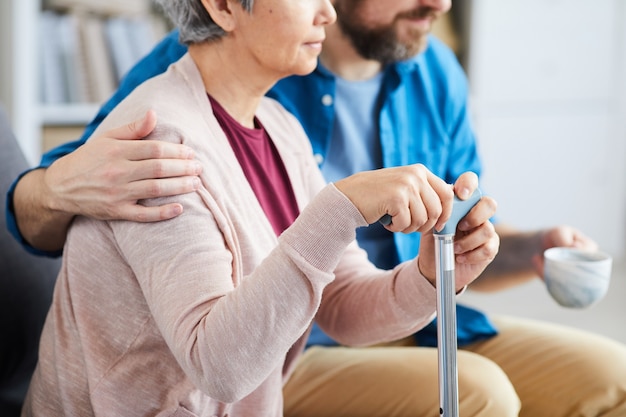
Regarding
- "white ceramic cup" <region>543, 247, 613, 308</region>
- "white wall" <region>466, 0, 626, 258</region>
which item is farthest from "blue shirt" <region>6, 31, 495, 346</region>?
"white wall" <region>466, 0, 626, 258</region>

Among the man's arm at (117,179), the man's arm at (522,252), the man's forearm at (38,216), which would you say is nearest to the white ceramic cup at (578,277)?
the man's arm at (522,252)

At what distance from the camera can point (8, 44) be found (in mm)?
2570

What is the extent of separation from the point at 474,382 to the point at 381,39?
66 centimetres

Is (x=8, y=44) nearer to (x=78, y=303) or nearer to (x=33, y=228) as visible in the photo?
(x=33, y=228)

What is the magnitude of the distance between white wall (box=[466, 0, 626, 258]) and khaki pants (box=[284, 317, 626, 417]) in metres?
1.79

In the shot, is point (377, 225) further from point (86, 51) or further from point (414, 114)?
point (86, 51)

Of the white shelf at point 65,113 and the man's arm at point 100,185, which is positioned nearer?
the man's arm at point 100,185

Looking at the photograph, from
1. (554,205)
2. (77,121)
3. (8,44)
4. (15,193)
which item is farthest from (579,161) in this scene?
(15,193)

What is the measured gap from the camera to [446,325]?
0.95m

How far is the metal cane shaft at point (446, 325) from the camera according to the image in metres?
0.95

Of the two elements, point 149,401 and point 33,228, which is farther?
point 33,228

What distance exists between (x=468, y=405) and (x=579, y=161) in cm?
226

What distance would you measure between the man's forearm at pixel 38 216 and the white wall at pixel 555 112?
209 centimetres

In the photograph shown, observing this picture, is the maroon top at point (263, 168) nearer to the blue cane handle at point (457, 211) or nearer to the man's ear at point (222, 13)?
the man's ear at point (222, 13)
